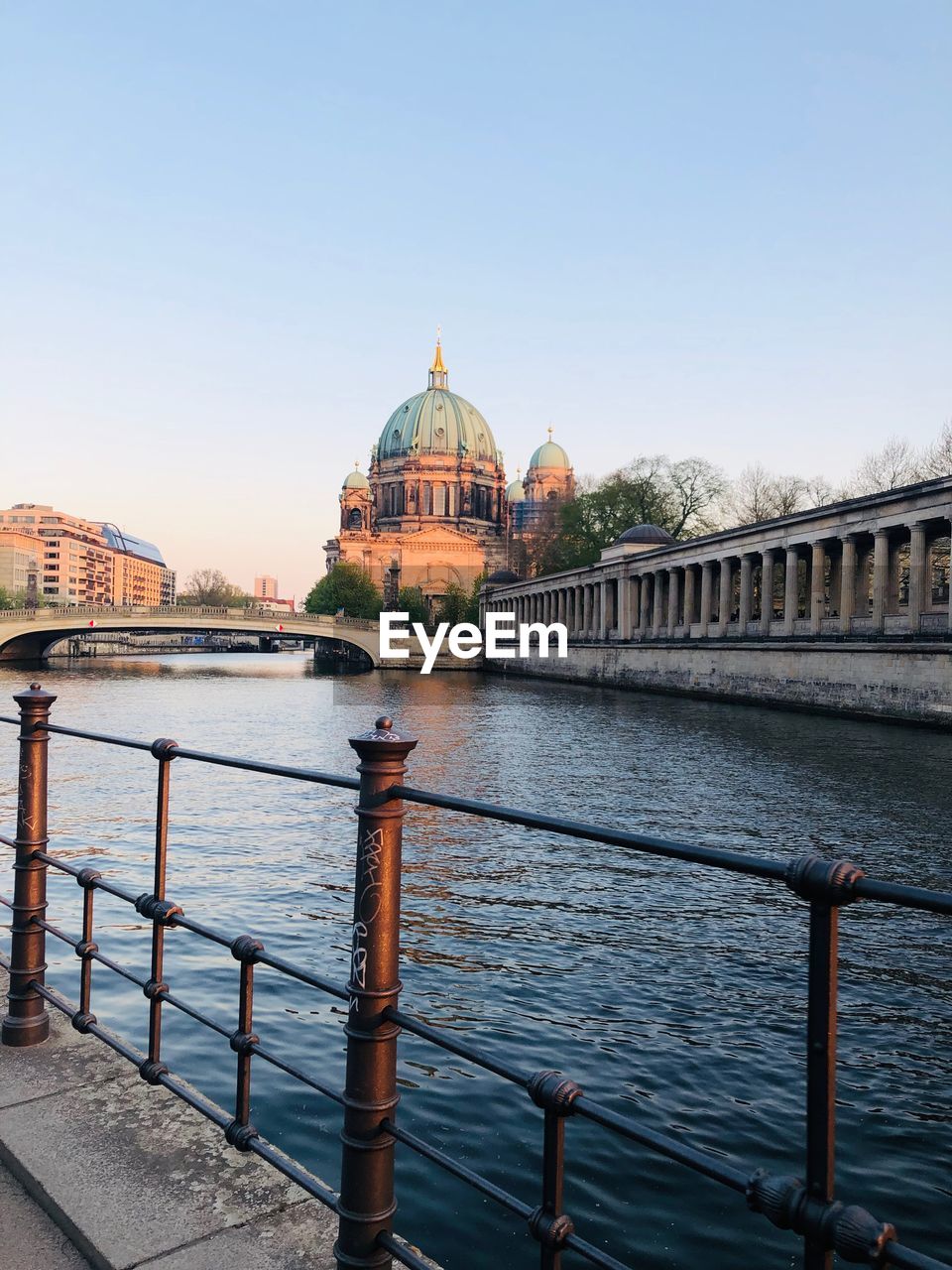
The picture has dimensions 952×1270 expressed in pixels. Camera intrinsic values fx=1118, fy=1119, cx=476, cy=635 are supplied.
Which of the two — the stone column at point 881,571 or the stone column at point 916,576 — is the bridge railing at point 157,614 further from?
the stone column at point 916,576

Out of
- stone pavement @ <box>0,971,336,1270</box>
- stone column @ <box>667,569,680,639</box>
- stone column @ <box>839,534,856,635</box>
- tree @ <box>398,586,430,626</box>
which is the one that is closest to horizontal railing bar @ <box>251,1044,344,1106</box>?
stone pavement @ <box>0,971,336,1270</box>

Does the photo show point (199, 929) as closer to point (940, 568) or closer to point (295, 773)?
point (295, 773)

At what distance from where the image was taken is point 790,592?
5303 cm

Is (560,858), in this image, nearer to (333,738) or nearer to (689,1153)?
(689,1153)

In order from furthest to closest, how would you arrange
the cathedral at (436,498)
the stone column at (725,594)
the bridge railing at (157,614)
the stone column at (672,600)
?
the cathedral at (436,498) < the bridge railing at (157,614) < the stone column at (672,600) < the stone column at (725,594)

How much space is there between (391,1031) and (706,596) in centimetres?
6193

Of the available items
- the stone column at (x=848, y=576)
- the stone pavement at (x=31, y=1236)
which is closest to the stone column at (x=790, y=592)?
the stone column at (x=848, y=576)

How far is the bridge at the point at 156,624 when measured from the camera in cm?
8444

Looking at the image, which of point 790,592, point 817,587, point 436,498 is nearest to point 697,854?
point 817,587

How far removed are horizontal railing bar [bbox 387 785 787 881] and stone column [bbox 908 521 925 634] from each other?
40.4 meters

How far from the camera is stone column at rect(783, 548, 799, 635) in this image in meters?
52.0

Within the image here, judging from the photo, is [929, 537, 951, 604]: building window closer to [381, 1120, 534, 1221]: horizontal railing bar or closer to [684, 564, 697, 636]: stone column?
[684, 564, 697, 636]: stone column

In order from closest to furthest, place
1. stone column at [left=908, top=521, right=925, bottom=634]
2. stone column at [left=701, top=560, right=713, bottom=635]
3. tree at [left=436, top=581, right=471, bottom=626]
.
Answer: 1. stone column at [left=908, top=521, right=925, bottom=634]
2. stone column at [left=701, top=560, right=713, bottom=635]
3. tree at [left=436, top=581, right=471, bottom=626]

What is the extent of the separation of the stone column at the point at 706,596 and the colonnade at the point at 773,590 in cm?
6
